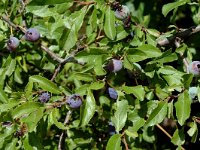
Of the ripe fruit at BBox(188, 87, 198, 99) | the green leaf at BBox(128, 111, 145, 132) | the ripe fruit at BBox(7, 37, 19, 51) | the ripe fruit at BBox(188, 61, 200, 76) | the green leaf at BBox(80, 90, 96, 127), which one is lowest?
the green leaf at BBox(128, 111, 145, 132)

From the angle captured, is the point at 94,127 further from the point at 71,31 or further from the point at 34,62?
the point at 71,31

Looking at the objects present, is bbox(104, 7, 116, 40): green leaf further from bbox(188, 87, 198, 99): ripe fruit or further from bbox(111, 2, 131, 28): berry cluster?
bbox(188, 87, 198, 99): ripe fruit

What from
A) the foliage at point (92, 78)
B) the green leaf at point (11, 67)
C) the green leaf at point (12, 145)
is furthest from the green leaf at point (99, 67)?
the green leaf at point (11, 67)

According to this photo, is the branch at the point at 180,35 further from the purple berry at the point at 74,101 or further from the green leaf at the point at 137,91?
the purple berry at the point at 74,101

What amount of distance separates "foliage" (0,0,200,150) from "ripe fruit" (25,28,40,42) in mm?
11

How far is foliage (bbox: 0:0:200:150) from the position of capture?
1357mm

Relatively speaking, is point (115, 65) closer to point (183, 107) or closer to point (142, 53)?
point (142, 53)

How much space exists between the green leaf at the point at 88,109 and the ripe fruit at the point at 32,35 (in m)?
0.37

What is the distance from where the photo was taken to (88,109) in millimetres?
1354

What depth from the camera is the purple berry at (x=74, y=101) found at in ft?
4.53

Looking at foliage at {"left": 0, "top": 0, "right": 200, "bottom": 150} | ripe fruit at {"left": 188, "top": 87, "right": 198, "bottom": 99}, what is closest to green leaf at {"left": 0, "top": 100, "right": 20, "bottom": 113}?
foliage at {"left": 0, "top": 0, "right": 200, "bottom": 150}

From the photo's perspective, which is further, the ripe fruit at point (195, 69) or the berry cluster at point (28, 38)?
the berry cluster at point (28, 38)

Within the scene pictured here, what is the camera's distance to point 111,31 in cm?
139

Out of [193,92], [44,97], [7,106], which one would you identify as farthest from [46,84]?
[193,92]
